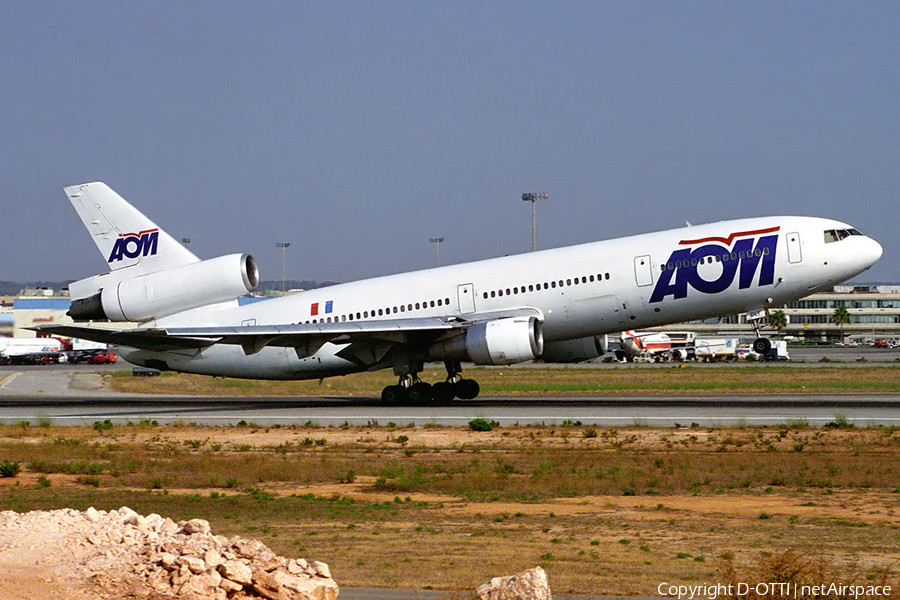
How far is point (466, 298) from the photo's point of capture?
120 ft

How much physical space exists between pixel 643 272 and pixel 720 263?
8.15 ft

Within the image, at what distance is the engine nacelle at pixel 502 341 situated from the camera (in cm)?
3397

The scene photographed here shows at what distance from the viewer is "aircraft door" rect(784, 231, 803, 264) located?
33.5m

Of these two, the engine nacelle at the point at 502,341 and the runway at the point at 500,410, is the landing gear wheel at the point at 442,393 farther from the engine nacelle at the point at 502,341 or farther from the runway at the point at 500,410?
the engine nacelle at the point at 502,341

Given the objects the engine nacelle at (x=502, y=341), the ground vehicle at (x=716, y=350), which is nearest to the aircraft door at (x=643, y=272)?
the engine nacelle at (x=502, y=341)

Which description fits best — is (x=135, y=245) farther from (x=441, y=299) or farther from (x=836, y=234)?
(x=836, y=234)

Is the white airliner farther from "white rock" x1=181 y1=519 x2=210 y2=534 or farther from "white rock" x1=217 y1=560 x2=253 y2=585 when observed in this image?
"white rock" x1=217 y1=560 x2=253 y2=585

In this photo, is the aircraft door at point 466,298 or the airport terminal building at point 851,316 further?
the airport terminal building at point 851,316

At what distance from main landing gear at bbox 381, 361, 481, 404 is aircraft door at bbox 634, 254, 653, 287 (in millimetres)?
7166

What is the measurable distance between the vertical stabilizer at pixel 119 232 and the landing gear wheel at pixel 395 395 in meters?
9.74

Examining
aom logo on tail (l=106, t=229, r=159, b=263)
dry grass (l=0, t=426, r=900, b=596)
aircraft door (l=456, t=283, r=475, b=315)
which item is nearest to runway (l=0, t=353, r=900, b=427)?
dry grass (l=0, t=426, r=900, b=596)

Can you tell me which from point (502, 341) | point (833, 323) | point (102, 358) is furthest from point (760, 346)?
point (833, 323)

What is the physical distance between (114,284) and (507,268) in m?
14.7

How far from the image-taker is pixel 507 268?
36.4m
